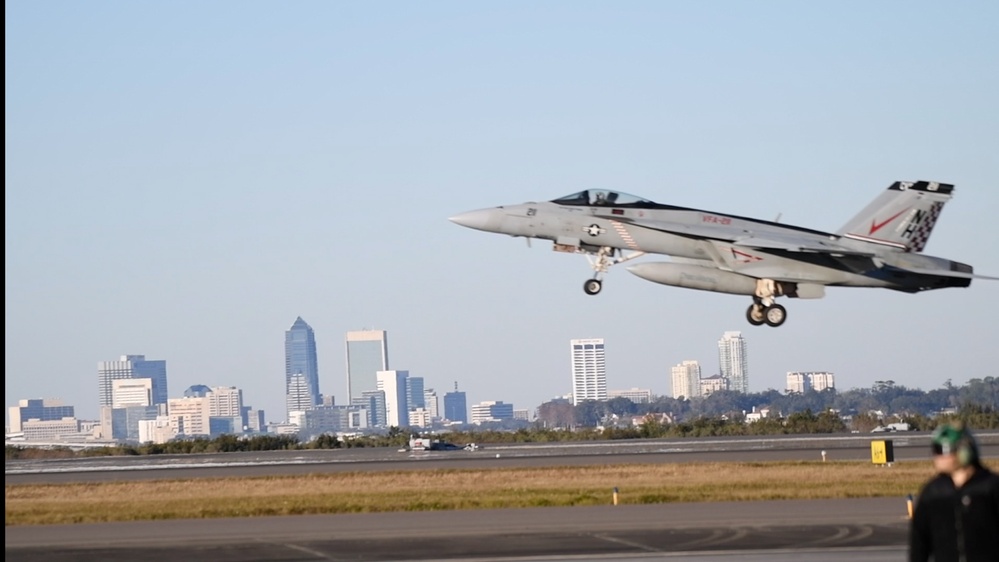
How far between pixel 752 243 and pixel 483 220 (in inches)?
294

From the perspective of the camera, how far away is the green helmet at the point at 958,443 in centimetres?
803

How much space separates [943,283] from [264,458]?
26546 millimetres

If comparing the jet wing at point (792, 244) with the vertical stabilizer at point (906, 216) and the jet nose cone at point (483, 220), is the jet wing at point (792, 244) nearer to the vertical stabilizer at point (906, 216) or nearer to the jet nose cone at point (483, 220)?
the vertical stabilizer at point (906, 216)

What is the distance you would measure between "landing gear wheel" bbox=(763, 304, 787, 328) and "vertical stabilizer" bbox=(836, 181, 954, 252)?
2.99 metres

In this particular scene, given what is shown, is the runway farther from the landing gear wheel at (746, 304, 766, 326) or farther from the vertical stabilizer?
the vertical stabilizer

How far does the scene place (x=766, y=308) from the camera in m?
37.5

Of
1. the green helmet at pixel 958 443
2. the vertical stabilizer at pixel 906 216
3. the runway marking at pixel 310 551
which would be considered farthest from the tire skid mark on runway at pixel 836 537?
the vertical stabilizer at pixel 906 216

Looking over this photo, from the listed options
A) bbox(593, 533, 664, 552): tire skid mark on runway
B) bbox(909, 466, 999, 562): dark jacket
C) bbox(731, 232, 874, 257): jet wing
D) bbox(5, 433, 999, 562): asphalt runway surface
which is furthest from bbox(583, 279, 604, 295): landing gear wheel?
bbox(909, 466, 999, 562): dark jacket

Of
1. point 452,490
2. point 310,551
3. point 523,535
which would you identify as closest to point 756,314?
point 452,490

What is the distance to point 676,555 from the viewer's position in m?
16.7

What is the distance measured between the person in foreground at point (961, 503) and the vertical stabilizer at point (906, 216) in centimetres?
3069

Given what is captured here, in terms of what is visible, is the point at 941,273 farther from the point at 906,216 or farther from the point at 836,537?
the point at 836,537

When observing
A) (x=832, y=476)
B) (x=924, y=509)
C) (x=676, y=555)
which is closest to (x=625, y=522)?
(x=676, y=555)

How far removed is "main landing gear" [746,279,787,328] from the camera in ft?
122
